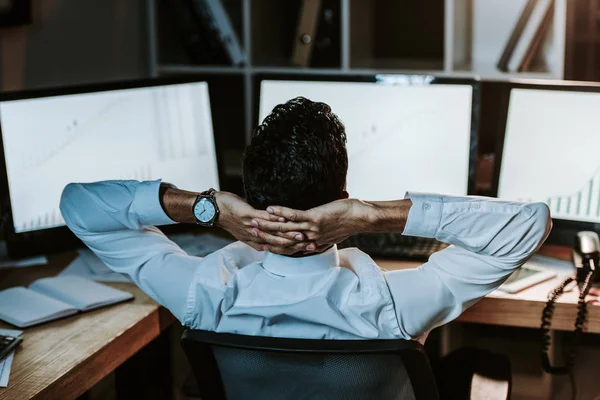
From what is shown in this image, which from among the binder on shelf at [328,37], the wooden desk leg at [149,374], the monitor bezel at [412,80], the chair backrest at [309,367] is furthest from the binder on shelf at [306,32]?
the chair backrest at [309,367]

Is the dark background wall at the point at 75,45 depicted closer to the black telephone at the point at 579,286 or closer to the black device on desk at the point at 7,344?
the black device on desk at the point at 7,344

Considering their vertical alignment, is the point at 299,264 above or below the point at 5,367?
above

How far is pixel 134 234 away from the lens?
1603mm

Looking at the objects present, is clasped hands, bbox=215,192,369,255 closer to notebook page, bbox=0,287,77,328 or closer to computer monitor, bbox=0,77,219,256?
notebook page, bbox=0,287,77,328

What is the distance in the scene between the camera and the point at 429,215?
1471 millimetres

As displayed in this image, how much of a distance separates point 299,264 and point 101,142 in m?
0.96

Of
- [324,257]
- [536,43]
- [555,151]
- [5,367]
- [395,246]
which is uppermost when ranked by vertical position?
[536,43]

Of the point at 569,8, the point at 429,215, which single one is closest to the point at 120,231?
the point at 429,215

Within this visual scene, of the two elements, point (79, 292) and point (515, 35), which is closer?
point (79, 292)

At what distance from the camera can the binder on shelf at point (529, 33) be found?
99.8 inches

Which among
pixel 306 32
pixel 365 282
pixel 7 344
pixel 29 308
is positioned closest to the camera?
pixel 365 282

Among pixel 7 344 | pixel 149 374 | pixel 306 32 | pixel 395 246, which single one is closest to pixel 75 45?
pixel 306 32

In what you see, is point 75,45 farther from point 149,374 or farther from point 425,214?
point 425,214

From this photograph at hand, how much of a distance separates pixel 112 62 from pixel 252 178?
6.09 feet
